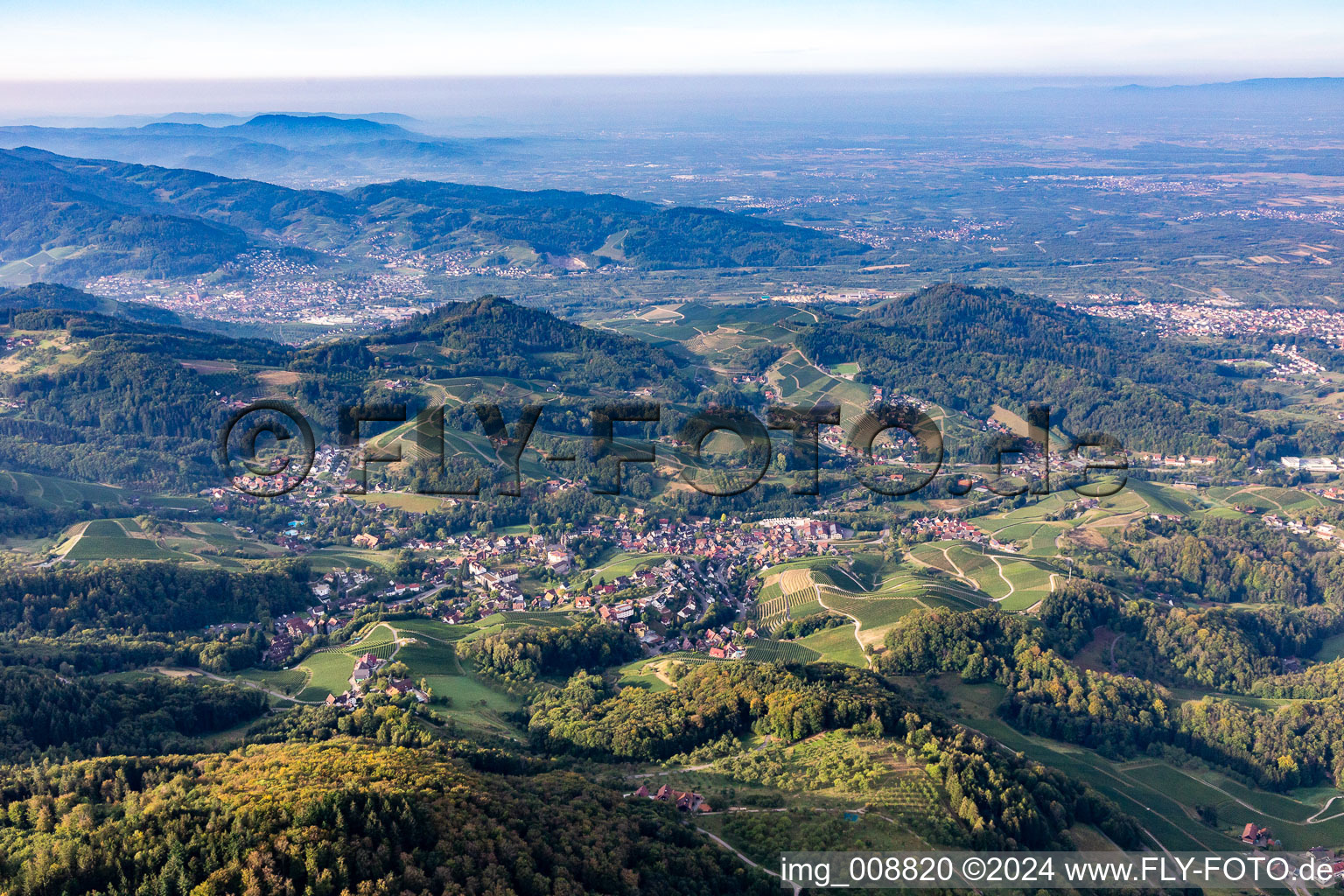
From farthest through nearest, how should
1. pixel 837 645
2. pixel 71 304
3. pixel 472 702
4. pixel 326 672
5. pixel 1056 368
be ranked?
1. pixel 71 304
2. pixel 1056 368
3. pixel 837 645
4. pixel 326 672
5. pixel 472 702

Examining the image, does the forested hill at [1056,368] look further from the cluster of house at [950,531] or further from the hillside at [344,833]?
the hillside at [344,833]

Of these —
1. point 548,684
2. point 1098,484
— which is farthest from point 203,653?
point 1098,484

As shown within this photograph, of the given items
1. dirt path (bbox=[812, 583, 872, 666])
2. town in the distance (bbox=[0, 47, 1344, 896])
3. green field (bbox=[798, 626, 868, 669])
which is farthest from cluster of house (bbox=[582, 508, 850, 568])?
green field (bbox=[798, 626, 868, 669])

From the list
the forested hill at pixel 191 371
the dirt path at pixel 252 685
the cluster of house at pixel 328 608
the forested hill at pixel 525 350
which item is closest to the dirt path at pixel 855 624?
the cluster of house at pixel 328 608

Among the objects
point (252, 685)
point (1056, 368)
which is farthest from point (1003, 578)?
point (1056, 368)

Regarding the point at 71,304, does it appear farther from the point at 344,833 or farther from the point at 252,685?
the point at 344,833
